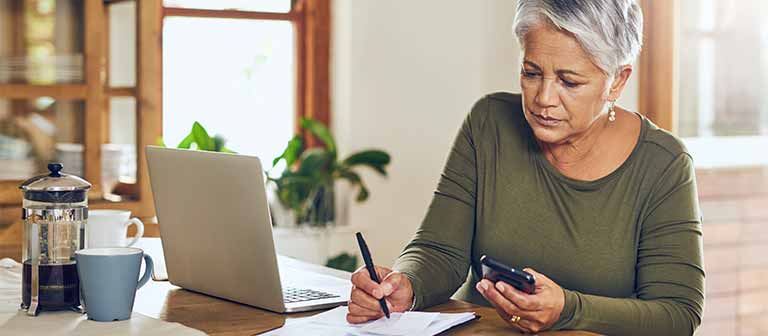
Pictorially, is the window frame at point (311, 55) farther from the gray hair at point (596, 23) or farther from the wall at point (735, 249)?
the gray hair at point (596, 23)

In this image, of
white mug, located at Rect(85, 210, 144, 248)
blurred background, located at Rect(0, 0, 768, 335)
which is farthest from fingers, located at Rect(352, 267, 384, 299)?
blurred background, located at Rect(0, 0, 768, 335)

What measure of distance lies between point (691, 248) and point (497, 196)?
42 cm

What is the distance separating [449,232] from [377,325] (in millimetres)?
497

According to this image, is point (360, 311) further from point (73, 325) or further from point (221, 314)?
point (73, 325)

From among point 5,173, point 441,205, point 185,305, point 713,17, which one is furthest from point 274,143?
point 185,305

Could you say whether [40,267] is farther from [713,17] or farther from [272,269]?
[713,17]

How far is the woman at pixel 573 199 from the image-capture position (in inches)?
72.5

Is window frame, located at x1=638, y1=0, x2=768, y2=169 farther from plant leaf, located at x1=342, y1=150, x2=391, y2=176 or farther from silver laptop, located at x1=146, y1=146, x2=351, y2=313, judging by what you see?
silver laptop, located at x1=146, y1=146, x2=351, y2=313

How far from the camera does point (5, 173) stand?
10.2 feet

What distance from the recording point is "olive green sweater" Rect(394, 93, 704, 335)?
1.85 m

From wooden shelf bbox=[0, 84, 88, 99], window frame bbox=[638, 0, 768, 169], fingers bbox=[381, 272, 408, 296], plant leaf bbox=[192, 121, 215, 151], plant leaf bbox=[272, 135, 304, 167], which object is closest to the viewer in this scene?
fingers bbox=[381, 272, 408, 296]

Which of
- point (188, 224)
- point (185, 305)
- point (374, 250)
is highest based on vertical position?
point (188, 224)

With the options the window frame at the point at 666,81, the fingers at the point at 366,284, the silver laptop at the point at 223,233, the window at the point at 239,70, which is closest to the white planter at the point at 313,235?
the window at the point at 239,70

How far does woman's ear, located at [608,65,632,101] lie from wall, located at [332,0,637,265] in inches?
77.0
